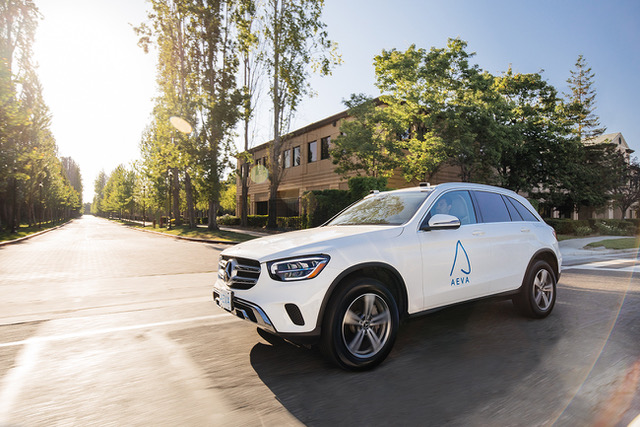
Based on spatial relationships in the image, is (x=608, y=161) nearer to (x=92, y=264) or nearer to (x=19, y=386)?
(x=92, y=264)

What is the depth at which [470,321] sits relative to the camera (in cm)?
510

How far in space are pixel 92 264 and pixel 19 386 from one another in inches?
373

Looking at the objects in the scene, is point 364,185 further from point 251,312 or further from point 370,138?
point 251,312

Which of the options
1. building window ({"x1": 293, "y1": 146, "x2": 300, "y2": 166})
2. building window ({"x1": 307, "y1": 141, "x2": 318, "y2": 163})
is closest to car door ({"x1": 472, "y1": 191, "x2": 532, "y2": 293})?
building window ({"x1": 307, "y1": 141, "x2": 318, "y2": 163})

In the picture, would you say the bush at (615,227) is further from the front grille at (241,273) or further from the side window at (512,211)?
the front grille at (241,273)

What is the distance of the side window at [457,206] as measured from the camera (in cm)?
441

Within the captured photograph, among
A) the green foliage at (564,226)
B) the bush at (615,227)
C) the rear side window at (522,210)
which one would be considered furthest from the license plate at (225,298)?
the bush at (615,227)

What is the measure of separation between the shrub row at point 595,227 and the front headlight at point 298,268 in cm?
2859

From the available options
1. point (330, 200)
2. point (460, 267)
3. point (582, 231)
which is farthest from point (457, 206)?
point (582, 231)

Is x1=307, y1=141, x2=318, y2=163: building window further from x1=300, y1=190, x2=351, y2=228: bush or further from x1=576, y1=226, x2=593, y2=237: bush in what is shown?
x1=576, y1=226, x2=593, y2=237: bush

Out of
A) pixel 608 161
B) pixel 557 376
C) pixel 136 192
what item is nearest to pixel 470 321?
pixel 557 376

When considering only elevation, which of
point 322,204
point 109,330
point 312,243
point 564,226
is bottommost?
point 564,226

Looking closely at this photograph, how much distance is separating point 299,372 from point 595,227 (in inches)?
1387

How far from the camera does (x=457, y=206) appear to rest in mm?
4590
